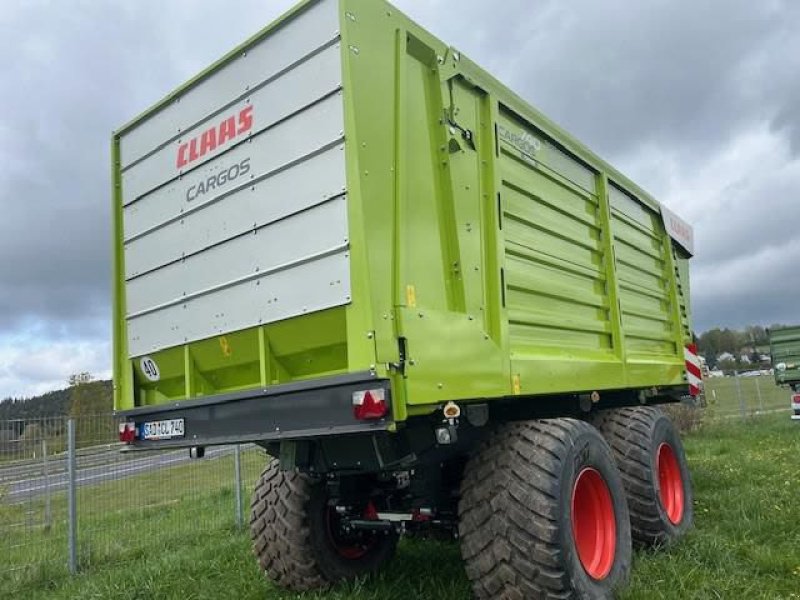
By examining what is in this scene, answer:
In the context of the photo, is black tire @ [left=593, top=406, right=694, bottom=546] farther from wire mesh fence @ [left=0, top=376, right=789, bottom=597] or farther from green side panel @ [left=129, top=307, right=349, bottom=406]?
wire mesh fence @ [left=0, top=376, right=789, bottom=597]

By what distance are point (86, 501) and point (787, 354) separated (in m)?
16.5

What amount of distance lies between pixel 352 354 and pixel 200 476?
6864mm

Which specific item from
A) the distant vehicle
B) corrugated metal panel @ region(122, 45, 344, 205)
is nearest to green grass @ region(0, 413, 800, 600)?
corrugated metal panel @ region(122, 45, 344, 205)

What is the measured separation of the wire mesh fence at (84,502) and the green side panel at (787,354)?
14.4 m

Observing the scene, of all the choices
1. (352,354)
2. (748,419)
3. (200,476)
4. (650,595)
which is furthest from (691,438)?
(352,354)

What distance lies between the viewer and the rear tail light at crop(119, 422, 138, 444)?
440 centimetres

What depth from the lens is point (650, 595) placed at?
4.00 meters

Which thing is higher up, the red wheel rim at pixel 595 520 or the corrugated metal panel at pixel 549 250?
the corrugated metal panel at pixel 549 250

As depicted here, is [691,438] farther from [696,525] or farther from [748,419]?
[696,525]

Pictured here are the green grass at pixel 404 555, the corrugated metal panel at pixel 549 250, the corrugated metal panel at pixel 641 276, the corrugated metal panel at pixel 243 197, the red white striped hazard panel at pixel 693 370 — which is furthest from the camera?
the red white striped hazard panel at pixel 693 370

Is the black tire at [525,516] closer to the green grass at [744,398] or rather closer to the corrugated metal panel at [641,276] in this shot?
the corrugated metal panel at [641,276]

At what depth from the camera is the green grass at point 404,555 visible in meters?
4.38

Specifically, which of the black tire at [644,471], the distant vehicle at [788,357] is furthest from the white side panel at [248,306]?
the distant vehicle at [788,357]

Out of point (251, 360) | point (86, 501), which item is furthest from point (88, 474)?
point (251, 360)
